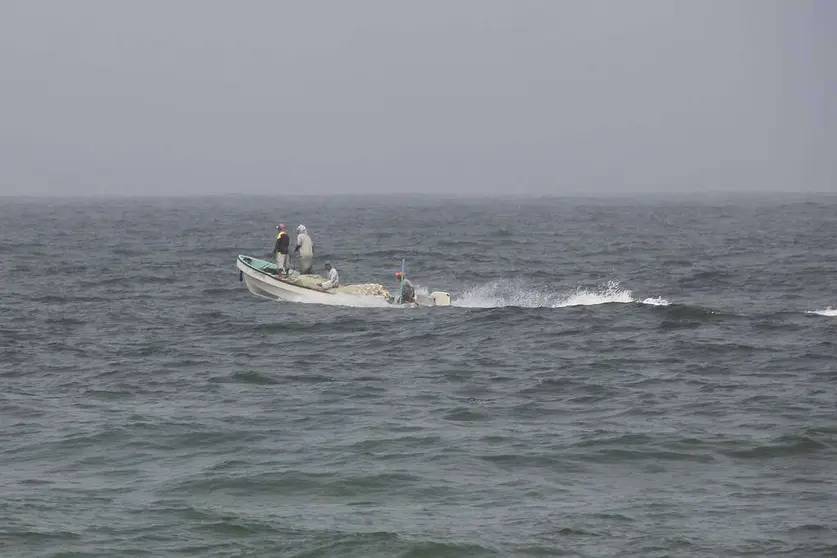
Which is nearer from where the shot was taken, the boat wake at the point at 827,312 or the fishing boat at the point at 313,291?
the boat wake at the point at 827,312

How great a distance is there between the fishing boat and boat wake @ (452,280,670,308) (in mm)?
1263

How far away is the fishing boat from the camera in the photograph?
34375 mm

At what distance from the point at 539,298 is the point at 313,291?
7389 millimetres

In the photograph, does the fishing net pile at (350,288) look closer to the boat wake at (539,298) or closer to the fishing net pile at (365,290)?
the fishing net pile at (365,290)

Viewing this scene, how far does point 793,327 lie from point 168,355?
51.4ft

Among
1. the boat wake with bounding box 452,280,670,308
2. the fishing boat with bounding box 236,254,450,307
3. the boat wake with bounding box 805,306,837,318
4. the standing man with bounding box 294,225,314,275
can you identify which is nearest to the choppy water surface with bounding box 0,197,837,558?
the boat wake with bounding box 805,306,837,318

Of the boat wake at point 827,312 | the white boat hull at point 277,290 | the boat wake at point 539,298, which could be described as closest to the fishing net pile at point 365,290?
the white boat hull at point 277,290

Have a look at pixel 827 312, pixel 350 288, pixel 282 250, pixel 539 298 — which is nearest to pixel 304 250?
pixel 282 250

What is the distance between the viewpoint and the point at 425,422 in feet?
68.1

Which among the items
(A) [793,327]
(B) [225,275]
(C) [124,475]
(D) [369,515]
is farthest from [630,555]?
(B) [225,275]

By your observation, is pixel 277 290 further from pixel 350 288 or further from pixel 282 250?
pixel 350 288

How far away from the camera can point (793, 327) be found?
30.3 metres

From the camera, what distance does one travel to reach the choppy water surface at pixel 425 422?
15523 mm

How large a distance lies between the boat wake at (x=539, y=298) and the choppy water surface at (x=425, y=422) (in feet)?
0.54
